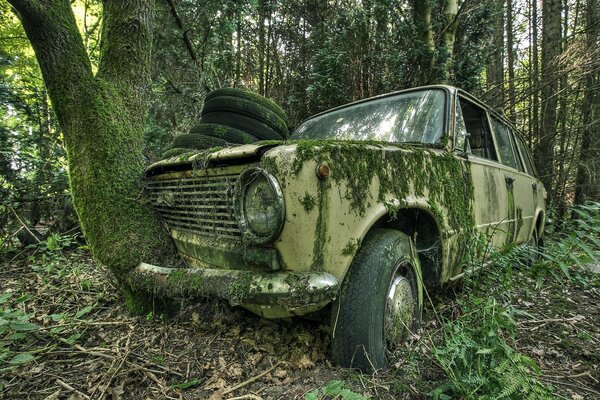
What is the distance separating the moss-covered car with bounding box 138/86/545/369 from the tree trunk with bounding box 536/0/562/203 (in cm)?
669

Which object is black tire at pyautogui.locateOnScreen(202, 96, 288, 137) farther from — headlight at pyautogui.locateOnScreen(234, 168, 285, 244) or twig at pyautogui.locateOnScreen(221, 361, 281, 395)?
twig at pyautogui.locateOnScreen(221, 361, 281, 395)

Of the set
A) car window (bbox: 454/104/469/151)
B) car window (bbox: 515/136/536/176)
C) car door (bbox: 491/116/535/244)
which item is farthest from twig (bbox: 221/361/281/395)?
car window (bbox: 515/136/536/176)

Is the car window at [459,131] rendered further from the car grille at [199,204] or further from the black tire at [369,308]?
the car grille at [199,204]

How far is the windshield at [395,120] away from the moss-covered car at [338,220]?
0.5 inches

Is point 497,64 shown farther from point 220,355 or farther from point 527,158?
point 220,355

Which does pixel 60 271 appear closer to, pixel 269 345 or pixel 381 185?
pixel 269 345

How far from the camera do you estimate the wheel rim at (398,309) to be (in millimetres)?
1779

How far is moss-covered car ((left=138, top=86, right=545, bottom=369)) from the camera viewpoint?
1.48 metres

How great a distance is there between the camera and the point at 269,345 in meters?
1.88

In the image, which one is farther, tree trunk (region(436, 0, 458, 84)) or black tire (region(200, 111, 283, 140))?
tree trunk (region(436, 0, 458, 84))

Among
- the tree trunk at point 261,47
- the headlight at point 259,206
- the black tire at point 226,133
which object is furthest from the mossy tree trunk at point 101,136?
the tree trunk at point 261,47

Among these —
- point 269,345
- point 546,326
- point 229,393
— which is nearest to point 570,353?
point 546,326

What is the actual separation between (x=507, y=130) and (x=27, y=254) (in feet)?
19.3

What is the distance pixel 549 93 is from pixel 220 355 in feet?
29.9
